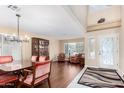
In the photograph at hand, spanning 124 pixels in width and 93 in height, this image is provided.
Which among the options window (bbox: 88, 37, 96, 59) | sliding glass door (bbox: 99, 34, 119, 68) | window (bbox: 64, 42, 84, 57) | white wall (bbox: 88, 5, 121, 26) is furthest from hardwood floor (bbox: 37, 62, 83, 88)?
window (bbox: 64, 42, 84, 57)

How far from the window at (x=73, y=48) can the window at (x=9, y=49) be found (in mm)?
5383

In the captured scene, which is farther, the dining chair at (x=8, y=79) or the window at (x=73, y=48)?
the window at (x=73, y=48)

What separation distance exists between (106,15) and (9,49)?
5.30m

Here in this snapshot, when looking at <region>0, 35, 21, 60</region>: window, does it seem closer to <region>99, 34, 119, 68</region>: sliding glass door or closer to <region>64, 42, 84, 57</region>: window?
<region>99, 34, 119, 68</region>: sliding glass door

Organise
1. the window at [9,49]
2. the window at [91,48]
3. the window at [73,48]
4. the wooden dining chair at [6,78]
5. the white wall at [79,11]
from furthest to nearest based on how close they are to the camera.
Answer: the window at [73,48] < the window at [91,48] < the window at [9,49] < the white wall at [79,11] < the wooden dining chair at [6,78]

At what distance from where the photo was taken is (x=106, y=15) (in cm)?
576

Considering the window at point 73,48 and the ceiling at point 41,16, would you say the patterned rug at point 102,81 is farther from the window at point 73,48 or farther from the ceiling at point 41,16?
the window at point 73,48

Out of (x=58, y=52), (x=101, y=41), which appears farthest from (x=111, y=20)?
(x=58, y=52)

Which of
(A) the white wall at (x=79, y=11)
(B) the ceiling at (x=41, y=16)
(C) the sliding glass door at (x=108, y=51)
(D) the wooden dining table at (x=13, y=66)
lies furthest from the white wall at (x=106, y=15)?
(D) the wooden dining table at (x=13, y=66)

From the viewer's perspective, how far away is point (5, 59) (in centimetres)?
366

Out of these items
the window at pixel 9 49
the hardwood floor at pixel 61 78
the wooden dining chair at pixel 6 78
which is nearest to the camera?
the wooden dining chair at pixel 6 78

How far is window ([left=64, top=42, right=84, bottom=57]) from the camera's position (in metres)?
9.59

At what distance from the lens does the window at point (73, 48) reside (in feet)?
31.5

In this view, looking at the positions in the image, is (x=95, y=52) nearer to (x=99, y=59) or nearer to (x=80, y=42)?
(x=99, y=59)
